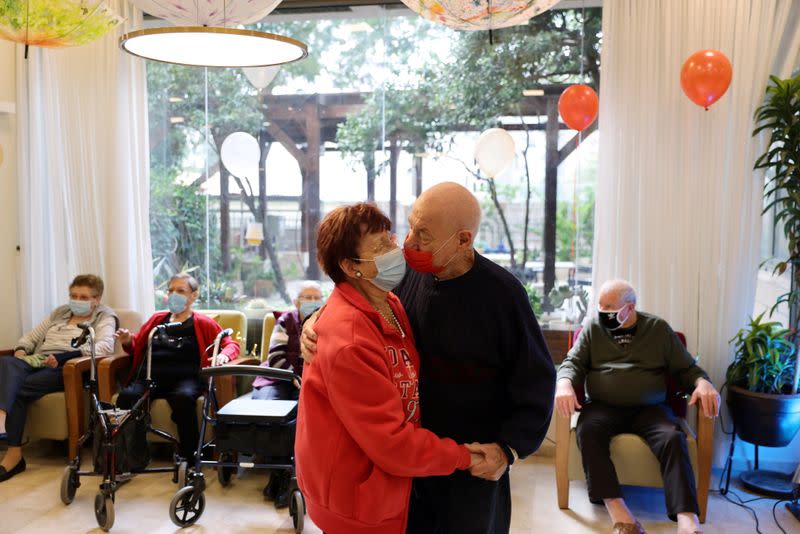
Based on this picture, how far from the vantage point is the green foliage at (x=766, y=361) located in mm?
4191

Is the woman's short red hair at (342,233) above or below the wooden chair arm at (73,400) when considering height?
above

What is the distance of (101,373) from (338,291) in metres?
Answer: 3.20

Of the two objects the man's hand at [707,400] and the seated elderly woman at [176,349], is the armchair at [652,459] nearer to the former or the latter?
the man's hand at [707,400]

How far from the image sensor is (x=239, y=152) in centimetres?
548

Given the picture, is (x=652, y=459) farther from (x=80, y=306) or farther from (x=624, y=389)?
(x=80, y=306)

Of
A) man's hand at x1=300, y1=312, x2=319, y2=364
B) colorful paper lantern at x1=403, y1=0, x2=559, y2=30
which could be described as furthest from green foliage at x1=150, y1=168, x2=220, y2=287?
man's hand at x1=300, y1=312, x2=319, y2=364

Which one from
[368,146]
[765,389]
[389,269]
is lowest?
[765,389]

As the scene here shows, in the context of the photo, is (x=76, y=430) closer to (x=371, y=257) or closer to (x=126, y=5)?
(x=126, y=5)

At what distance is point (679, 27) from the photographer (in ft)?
14.8

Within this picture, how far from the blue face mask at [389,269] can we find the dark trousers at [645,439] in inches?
90.9

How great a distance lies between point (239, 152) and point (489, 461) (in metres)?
4.02

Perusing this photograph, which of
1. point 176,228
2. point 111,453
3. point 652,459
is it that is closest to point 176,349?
point 111,453

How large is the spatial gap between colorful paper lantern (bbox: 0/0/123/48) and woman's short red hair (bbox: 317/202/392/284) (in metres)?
1.62

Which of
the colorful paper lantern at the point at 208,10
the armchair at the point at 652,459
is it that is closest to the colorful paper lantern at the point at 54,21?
the colorful paper lantern at the point at 208,10
